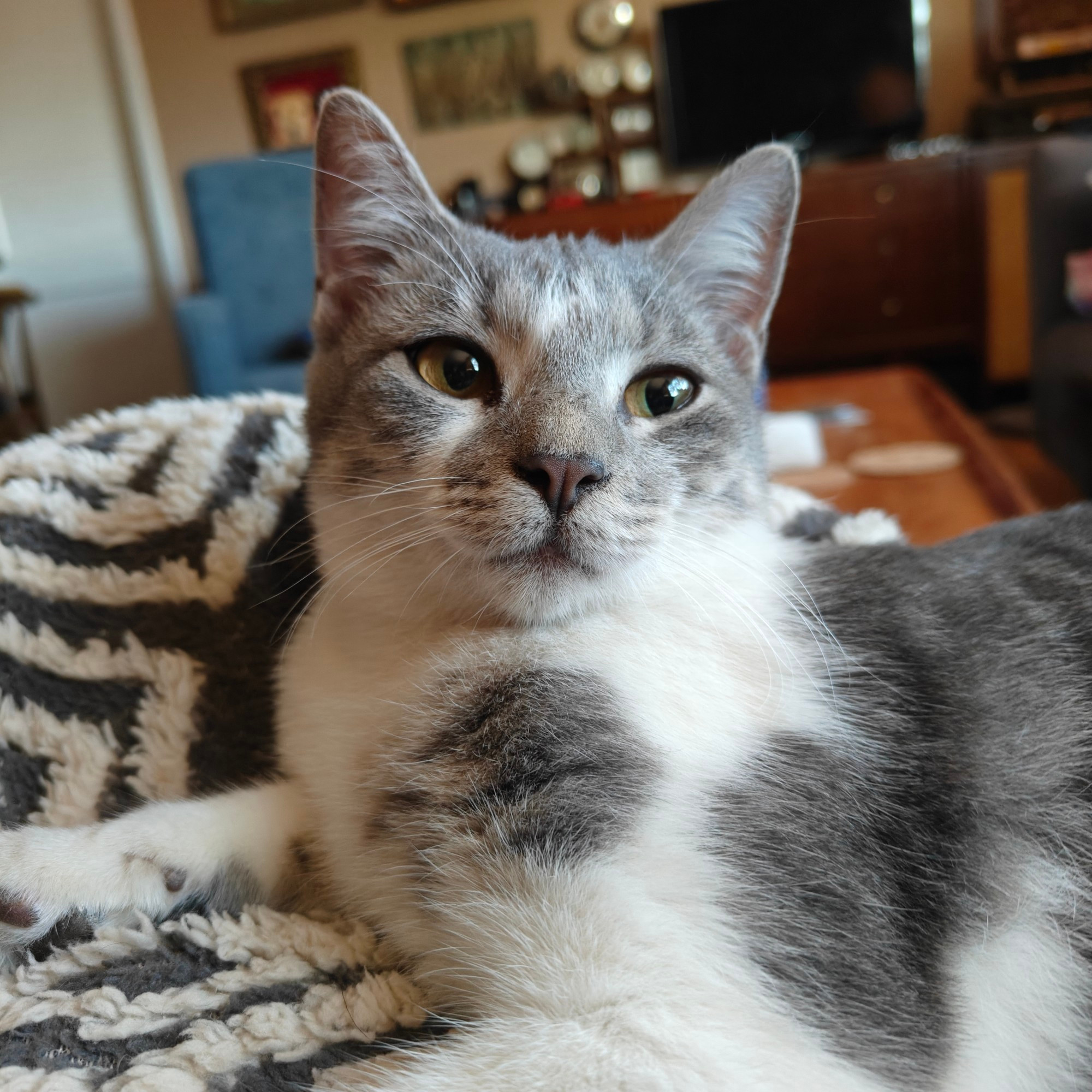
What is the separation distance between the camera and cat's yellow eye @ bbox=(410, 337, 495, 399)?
2.96 ft

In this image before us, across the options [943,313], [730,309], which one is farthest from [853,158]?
[730,309]

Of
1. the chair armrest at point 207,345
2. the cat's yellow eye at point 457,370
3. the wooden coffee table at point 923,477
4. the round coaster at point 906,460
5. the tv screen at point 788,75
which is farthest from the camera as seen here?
the tv screen at point 788,75

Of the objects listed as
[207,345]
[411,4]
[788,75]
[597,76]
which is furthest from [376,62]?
[207,345]

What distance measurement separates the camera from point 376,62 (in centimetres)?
545

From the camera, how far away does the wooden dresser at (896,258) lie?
4.63 meters

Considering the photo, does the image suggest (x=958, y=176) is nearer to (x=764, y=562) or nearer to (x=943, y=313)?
(x=943, y=313)

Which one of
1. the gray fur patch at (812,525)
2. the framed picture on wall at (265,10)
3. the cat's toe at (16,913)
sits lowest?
the cat's toe at (16,913)

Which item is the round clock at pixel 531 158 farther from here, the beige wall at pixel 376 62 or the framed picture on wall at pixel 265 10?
the framed picture on wall at pixel 265 10

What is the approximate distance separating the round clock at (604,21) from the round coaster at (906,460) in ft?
13.3

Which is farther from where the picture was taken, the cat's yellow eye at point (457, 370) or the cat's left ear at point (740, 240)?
the cat's left ear at point (740, 240)

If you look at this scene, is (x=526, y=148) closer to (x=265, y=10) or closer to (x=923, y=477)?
(x=265, y=10)

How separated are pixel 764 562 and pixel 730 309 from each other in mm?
338

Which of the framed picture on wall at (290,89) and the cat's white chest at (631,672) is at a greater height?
the framed picture on wall at (290,89)

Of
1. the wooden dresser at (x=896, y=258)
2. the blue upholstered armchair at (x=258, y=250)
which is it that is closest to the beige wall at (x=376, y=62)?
the wooden dresser at (x=896, y=258)
